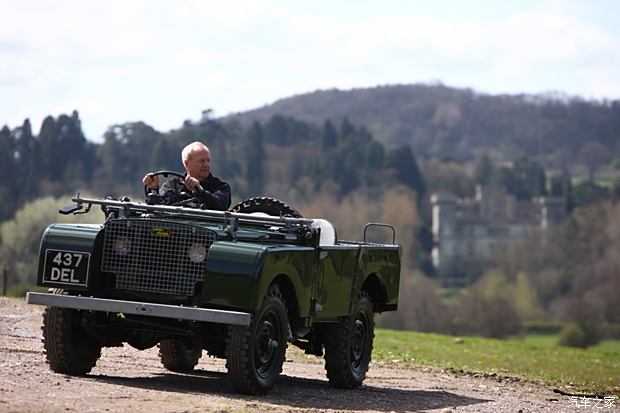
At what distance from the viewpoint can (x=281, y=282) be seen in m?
14.0

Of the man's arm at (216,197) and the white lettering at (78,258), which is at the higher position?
the man's arm at (216,197)

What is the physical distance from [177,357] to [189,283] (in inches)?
119

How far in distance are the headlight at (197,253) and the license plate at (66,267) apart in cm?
92

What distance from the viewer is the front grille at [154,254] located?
44.3 ft

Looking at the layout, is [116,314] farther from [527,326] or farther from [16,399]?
[527,326]

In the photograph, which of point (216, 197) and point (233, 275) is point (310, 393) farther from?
point (233, 275)

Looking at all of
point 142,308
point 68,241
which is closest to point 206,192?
point 68,241

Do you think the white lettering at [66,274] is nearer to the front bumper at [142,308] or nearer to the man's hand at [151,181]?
the front bumper at [142,308]

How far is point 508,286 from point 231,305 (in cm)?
15705

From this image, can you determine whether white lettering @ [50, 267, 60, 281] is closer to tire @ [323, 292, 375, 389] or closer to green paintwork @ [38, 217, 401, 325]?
green paintwork @ [38, 217, 401, 325]

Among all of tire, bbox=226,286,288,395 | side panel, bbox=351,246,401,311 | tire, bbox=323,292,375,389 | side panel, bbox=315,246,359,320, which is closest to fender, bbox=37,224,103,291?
tire, bbox=226,286,288,395

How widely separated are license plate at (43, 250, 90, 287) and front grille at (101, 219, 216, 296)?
22 centimetres

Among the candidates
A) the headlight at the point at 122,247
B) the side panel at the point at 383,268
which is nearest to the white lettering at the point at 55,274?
the headlight at the point at 122,247

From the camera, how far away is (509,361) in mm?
28766
